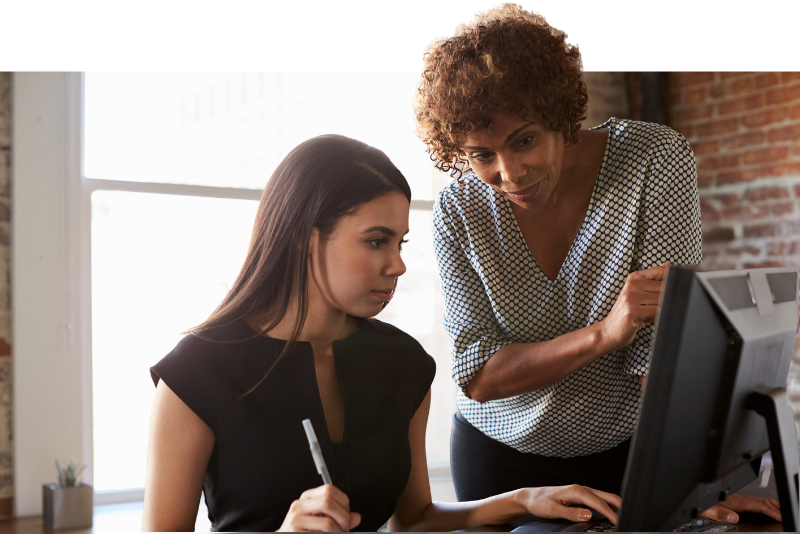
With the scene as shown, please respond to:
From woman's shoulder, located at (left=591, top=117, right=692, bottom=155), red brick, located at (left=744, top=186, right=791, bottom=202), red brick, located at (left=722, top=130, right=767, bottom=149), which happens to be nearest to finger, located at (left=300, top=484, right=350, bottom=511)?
woman's shoulder, located at (left=591, top=117, right=692, bottom=155)

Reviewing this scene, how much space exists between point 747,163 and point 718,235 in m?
0.32

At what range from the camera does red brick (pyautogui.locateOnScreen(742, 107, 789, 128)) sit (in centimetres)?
283

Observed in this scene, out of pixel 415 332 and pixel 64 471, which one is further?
pixel 415 332

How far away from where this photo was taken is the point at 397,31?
2.71 metres

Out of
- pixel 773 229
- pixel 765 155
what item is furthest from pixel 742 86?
pixel 773 229

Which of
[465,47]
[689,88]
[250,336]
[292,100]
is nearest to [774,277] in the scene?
[465,47]

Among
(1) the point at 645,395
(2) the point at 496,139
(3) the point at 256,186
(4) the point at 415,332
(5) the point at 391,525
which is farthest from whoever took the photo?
(4) the point at 415,332

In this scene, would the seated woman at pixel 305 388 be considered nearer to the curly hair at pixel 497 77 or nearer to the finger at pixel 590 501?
the finger at pixel 590 501

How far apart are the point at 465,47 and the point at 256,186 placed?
5.92ft

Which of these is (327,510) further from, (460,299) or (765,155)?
(765,155)

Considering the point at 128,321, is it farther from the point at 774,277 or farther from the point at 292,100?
the point at 774,277

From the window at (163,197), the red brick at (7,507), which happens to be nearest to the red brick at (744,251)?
the window at (163,197)

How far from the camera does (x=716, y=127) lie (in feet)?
10.1

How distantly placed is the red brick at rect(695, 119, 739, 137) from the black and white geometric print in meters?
1.95
